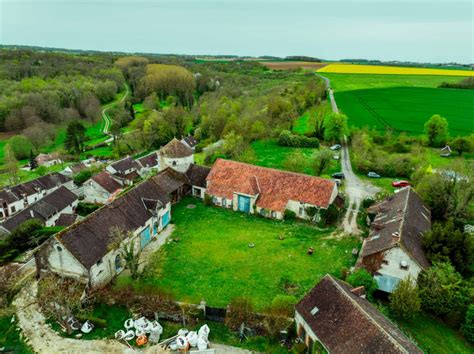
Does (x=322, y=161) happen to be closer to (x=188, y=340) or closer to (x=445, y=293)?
(x=445, y=293)

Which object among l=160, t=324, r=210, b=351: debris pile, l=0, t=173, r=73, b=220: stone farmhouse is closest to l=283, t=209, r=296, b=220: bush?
l=160, t=324, r=210, b=351: debris pile

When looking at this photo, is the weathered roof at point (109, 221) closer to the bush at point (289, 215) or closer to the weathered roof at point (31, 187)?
the bush at point (289, 215)

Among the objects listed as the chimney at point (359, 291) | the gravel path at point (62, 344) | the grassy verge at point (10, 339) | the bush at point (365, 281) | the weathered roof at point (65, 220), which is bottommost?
the weathered roof at point (65, 220)

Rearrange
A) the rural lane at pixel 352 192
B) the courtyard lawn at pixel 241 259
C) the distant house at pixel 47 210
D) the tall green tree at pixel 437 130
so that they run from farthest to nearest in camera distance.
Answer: the tall green tree at pixel 437 130, the distant house at pixel 47 210, the rural lane at pixel 352 192, the courtyard lawn at pixel 241 259

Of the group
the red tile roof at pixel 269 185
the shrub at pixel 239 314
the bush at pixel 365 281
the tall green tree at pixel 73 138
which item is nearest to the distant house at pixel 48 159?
the tall green tree at pixel 73 138

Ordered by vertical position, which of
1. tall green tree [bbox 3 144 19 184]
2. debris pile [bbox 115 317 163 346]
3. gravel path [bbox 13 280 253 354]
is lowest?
tall green tree [bbox 3 144 19 184]

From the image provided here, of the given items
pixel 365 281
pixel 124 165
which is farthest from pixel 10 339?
pixel 124 165

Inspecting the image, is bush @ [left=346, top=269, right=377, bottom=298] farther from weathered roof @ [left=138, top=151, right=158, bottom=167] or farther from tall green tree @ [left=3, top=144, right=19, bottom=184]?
tall green tree @ [left=3, top=144, right=19, bottom=184]
